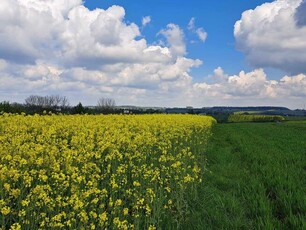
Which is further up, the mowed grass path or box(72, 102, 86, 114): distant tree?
box(72, 102, 86, 114): distant tree

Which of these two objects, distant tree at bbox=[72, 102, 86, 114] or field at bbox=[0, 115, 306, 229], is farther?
distant tree at bbox=[72, 102, 86, 114]

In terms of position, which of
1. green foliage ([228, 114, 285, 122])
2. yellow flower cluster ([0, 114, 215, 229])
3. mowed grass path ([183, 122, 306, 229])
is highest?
yellow flower cluster ([0, 114, 215, 229])

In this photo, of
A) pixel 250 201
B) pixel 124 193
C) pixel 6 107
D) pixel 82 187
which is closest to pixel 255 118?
pixel 6 107

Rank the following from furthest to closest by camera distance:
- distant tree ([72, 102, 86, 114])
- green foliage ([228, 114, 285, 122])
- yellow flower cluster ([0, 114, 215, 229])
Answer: green foliage ([228, 114, 285, 122]), distant tree ([72, 102, 86, 114]), yellow flower cluster ([0, 114, 215, 229])

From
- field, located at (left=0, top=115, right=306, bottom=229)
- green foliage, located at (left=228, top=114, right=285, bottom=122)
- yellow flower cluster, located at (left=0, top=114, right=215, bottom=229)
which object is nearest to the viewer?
yellow flower cluster, located at (left=0, top=114, right=215, bottom=229)

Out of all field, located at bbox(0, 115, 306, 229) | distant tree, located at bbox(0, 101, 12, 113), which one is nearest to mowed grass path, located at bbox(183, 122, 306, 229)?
field, located at bbox(0, 115, 306, 229)

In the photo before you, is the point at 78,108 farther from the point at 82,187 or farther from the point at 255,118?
the point at 255,118

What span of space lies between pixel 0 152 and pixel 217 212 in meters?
4.75

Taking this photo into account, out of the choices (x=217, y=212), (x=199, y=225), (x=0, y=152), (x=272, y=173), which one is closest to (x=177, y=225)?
(x=199, y=225)

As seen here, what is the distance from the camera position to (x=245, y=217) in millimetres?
7441

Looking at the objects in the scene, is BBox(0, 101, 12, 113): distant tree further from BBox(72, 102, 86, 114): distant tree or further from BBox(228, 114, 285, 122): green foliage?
BBox(228, 114, 285, 122): green foliage

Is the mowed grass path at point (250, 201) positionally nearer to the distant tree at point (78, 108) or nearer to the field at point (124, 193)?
the field at point (124, 193)

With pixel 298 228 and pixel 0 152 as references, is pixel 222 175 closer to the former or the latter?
pixel 298 228

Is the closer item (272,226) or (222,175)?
(272,226)
